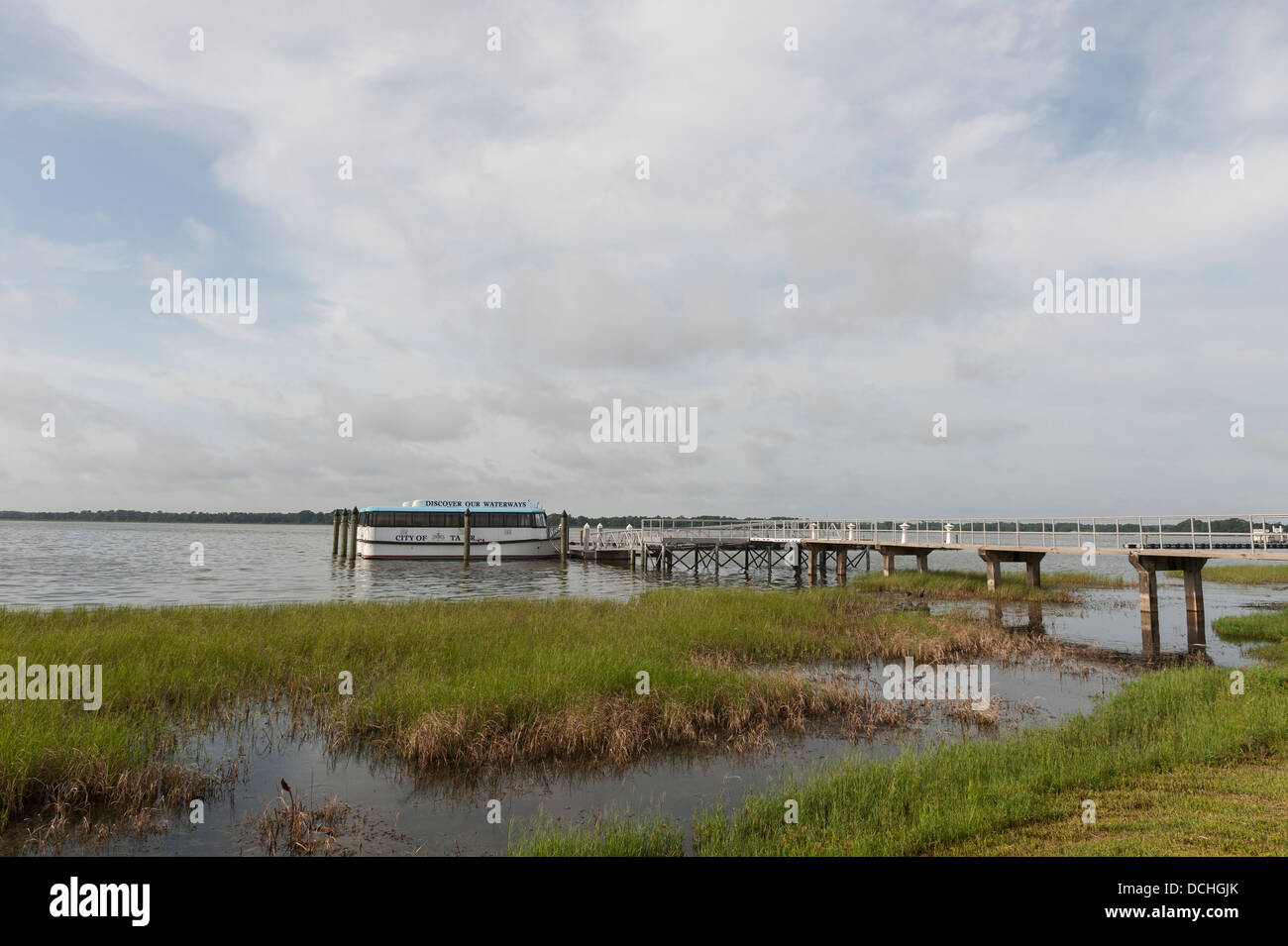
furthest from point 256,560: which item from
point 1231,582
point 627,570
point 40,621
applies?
point 1231,582

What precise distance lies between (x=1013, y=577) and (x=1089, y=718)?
101 ft

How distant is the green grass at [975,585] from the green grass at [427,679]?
44.0 feet

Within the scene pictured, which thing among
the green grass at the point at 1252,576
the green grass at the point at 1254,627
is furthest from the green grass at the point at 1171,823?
the green grass at the point at 1252,576

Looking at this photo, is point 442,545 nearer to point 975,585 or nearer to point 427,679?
point 975,585

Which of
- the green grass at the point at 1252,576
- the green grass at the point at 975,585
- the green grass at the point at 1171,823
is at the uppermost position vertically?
the green grass at the point at 1171,823

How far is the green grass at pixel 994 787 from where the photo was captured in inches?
269

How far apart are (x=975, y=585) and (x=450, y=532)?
42.9 m

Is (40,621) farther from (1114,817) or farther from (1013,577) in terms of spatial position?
(1013,577)

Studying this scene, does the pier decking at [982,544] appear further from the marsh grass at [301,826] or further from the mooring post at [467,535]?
the marsh grass at [301,826]

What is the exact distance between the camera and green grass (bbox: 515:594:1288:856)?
6.82 m

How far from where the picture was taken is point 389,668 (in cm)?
1449
